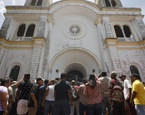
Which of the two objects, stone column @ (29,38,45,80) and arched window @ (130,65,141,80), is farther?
arched window @ (130,65,141,80)

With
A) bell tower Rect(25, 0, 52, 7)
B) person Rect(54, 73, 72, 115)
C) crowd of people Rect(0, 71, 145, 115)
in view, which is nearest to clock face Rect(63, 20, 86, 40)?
bell tower Rect(25, 0, 52, 7)

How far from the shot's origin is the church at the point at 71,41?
11289 mm

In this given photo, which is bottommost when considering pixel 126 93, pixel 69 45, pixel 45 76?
pixel 126 93

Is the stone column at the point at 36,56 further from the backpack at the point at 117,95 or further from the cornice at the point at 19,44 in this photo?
the backpack at the point at 117,95

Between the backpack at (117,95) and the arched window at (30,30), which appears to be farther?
the arched window at (30,30)

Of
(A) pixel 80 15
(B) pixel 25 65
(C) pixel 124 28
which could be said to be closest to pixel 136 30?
(C) pixel 124 28

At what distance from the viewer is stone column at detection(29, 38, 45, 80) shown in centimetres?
1016

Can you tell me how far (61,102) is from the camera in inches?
156

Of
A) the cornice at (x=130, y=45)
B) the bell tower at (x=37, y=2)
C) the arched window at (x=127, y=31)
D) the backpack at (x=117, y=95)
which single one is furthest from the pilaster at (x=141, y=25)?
the bell tower at (x=37, y=2)

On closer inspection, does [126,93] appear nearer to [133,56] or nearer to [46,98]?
[46,98]

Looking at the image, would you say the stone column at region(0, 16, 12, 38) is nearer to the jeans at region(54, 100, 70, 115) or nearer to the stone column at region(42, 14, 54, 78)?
the stone column at region(42, 14, 54, 78)

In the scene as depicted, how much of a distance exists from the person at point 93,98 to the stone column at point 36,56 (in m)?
7.09

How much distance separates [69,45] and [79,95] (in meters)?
8.39

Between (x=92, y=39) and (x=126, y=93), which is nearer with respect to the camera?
(x=126, y=93)
